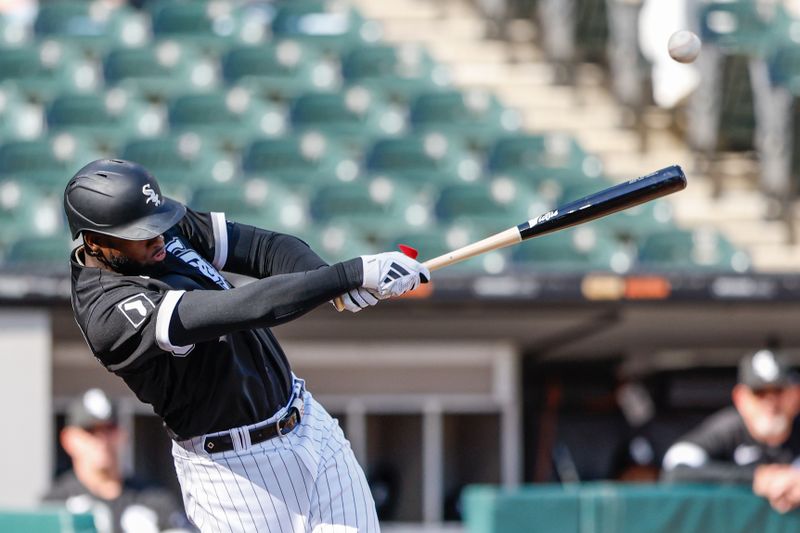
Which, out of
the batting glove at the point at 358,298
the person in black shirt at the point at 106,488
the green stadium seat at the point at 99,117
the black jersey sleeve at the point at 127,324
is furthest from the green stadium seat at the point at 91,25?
the batting glove at the point at 358,298

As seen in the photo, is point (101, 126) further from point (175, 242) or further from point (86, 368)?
point (175, 242)

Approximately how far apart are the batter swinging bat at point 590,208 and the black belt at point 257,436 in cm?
50

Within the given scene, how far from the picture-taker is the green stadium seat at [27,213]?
7.40 metres

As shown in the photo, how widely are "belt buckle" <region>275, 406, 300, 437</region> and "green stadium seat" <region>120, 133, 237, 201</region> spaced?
4.70 m

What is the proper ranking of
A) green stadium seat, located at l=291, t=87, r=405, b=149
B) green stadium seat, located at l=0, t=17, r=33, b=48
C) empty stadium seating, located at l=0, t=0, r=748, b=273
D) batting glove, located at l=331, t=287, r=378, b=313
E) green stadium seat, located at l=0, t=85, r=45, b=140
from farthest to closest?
green stadium seat, located at l=0, t=17, r=33, b=48 < green stadium seat, located at l=0, t=85, r=45, b=140 < green stadium seat, located at l=291, t=87, r=405, b=149 < empty stadium seating, located at l=0, t=0, r=748, b=273 < batting glove, located at l=331, t=287, r=378, b=313

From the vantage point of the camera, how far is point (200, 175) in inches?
312

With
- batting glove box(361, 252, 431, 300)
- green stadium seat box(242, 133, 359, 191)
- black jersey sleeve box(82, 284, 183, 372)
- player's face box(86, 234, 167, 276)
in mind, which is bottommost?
black jersey sleeve box(82, 284, 183, 372)

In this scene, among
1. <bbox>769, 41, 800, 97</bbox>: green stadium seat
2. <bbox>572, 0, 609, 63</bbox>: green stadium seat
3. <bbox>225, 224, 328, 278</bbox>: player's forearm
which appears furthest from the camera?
<bbox>572, 0, 609, 63</bbox>: green stadium seat

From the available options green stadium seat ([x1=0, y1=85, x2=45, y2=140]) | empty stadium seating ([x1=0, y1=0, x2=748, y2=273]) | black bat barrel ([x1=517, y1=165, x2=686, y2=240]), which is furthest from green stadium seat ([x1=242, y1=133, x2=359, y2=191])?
black bat barrel ([x1=517, y1=165, x2=686, y2=240])

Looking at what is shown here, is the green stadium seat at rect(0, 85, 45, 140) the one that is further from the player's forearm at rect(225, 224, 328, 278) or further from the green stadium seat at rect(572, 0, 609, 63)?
the player's forearm at rect(225, 224, 328, 278)

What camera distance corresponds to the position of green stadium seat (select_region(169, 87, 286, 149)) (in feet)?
28.1

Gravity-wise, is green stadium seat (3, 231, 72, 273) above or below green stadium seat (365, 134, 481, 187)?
below

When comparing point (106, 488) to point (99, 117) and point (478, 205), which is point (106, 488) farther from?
point (99, 117)

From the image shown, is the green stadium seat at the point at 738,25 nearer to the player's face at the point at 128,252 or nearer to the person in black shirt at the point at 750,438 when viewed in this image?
the person in black shirt at the point at 750,438
